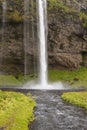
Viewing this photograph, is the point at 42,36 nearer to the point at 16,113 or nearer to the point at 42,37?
the point at 42,37

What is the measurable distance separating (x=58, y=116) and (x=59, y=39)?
151ft

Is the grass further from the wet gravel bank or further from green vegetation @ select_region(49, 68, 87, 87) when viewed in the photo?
the wet gravel bank

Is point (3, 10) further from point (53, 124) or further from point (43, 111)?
point (53, 124)

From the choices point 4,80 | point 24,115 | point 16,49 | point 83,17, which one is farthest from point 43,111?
point 83,17

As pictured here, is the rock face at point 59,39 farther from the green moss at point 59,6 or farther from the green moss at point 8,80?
the green moss at point 8,80

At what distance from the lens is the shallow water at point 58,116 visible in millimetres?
26734

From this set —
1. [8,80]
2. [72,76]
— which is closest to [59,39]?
[72,76]

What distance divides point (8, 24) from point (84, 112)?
145 ft

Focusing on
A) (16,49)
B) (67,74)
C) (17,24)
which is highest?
(17,24)

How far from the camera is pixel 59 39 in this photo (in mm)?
75375

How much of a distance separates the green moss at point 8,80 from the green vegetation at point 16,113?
2799 centimetres

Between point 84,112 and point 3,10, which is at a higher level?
point 3,10

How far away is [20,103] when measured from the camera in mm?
36156

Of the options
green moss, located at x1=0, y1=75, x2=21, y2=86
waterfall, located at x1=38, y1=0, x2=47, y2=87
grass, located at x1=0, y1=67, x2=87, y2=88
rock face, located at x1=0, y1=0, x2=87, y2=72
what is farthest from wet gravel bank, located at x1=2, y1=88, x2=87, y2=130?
rock face, located at x1=0, y1=0, x2=87, y2=72
